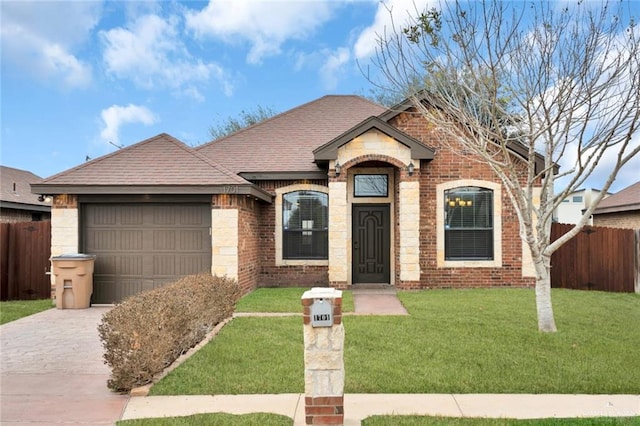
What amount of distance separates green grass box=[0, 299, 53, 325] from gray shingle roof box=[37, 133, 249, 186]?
2.96 metres

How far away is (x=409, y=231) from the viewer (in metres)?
13.2

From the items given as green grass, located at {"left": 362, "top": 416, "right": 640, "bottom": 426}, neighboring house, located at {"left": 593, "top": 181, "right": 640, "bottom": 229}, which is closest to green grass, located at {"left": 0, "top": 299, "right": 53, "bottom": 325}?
green grass, located at {"left": 362, "top": 416, "right": 640, "bottom": 426}

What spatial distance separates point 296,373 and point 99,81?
1342cm

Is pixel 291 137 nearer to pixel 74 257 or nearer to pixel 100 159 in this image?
pixel 100 159

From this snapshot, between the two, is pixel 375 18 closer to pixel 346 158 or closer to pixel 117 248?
pixel 346 158

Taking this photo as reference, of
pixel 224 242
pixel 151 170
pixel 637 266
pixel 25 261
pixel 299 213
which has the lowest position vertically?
pixel 637 266

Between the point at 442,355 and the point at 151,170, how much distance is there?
839cm

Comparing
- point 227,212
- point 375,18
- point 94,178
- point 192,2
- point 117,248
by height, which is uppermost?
point 192,2

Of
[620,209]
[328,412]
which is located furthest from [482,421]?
[620,209]

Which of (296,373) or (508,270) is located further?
(508,270)

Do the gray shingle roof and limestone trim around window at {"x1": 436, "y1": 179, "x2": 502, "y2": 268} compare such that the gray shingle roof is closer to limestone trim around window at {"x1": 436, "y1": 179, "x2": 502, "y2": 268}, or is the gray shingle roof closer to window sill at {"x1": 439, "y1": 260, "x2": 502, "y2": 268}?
limestone trim around window at {"x1": 436, "y1": 179, "x2": 502, "y2": 268}

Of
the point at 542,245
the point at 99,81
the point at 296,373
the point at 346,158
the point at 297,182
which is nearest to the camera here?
the point at 296,373

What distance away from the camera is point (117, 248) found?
480 inches

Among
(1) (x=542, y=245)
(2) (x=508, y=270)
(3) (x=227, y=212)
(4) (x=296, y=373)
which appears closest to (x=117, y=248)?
(3) (x=227, y=212)
